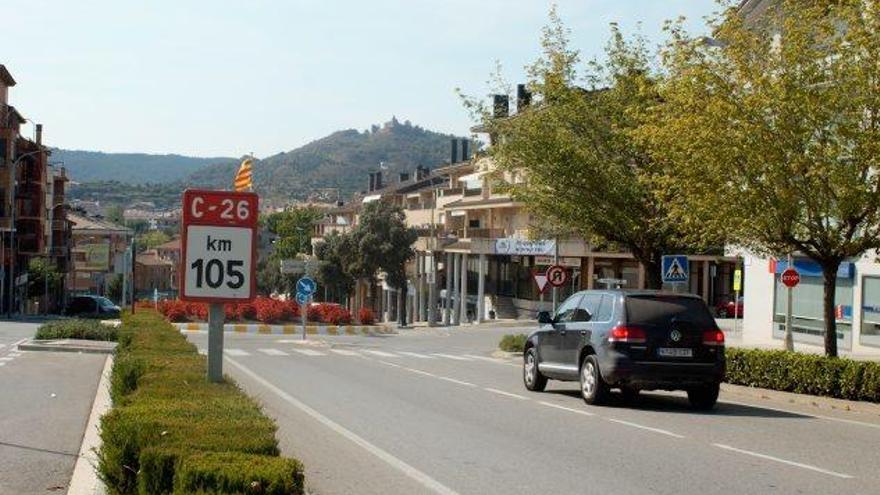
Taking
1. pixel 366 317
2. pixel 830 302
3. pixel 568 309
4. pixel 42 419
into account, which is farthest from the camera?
pixel 366 317

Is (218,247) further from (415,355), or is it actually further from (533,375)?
(415,355)

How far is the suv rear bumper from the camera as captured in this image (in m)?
17.6

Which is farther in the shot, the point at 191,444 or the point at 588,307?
the point at 588,307

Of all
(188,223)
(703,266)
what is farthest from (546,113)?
(703,266)

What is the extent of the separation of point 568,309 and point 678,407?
2590 mm

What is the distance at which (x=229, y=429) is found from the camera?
8125 millimetres

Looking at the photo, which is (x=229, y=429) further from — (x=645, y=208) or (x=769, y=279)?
(x=769, y=279)

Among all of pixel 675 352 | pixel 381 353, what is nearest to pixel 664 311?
pixel 675 352

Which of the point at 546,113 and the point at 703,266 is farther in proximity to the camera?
the point at 703,266

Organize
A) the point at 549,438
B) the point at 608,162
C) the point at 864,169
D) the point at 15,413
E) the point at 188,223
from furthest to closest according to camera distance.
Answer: the point at 608,162
the point at 864,169
the point at 15,413
the point at 549,438
the point at 188,223

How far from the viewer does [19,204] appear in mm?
89125

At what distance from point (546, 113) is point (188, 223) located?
21.5 meters

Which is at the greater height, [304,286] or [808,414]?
[304,286]

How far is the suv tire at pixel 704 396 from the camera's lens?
18.1 m
